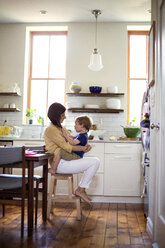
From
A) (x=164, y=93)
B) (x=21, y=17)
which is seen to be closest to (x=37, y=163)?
(x=164, y=93)

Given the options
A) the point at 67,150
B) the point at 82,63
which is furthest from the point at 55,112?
the point at 82,63

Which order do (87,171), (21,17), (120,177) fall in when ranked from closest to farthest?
(87,171) < (120,177) < (21,17)

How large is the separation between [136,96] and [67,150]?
2520 mm

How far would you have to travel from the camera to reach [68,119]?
540cm

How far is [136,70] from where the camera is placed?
18.3 ft

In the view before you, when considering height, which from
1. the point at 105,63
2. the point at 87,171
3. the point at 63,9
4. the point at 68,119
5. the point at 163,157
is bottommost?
the point at 87,171

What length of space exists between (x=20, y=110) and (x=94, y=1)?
2.23m

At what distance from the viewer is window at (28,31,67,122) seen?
5695 mm

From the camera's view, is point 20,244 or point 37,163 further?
point 37,163

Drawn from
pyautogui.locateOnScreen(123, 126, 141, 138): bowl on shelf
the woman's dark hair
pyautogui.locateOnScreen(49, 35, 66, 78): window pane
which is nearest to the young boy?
the woman's dark hair

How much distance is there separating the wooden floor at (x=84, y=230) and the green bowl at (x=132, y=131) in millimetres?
1324

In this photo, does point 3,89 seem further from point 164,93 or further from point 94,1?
point 164,93

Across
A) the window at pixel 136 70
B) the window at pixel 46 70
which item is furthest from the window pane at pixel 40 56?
the window at pixel 136 70

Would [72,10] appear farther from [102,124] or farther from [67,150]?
[67,150]
